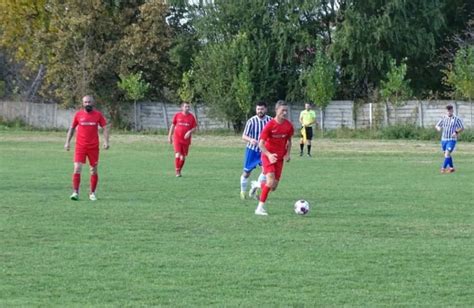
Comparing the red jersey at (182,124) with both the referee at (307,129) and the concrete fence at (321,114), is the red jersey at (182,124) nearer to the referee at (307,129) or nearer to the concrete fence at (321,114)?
the referee at (307,129)

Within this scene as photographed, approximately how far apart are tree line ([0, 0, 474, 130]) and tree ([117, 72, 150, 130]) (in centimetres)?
6

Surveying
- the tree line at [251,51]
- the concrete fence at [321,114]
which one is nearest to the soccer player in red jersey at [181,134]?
the tree line at [251,51]

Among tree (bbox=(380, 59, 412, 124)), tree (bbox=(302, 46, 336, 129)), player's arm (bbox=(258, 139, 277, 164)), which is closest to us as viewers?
player's arm (bbox=(258, 139, 277, 164))

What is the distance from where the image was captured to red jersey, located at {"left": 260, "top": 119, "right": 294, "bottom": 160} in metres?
16.0

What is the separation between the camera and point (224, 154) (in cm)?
3647

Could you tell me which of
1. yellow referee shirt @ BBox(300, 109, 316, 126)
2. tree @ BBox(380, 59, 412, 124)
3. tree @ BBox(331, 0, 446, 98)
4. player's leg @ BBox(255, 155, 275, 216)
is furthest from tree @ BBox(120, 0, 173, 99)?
player's leg @ BBox(255, 155, 275, 216)

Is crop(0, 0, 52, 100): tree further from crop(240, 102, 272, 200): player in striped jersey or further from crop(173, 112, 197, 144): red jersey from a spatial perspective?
crop(240, 102, 272, 200): player in striped jersey

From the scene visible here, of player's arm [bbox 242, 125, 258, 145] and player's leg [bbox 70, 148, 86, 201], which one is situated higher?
player's arm [bbox 242, 125, 258, 145]

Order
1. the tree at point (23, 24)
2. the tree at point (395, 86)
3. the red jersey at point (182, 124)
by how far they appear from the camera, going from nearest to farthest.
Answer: the red jersey at point (182, 124), the tree at point (395, 86), the tree at point (23, 24)

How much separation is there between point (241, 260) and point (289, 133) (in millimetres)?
5163

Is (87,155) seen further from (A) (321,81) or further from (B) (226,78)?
(B) (226,78)

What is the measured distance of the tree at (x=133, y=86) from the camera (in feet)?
175

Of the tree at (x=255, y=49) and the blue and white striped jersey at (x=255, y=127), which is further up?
the tree at (x=255, y=49)

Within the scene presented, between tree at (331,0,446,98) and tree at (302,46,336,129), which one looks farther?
tree at (302,46,336,129)
